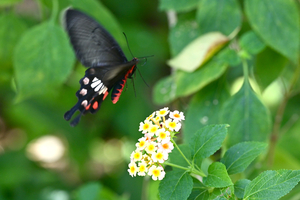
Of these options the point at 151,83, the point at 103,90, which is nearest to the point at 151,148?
the point at 103,90

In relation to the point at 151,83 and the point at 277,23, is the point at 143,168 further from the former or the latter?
the point at 151,83

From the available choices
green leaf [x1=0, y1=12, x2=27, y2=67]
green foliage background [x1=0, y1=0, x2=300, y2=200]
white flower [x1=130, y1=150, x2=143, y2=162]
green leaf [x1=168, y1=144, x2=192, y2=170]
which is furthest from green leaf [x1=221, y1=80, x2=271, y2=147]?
green leaf [x1=0, y1=12, x2=27, y2=67]

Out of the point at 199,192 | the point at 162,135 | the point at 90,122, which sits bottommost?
the point at 90,122

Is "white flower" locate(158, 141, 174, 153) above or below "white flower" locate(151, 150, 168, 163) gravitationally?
above

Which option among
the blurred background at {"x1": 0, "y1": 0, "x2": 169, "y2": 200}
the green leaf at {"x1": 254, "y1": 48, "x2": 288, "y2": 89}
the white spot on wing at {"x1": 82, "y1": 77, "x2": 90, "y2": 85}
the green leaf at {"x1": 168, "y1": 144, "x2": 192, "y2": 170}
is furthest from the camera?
the blurred background at {"x1": 0, "y1": 0, "x2": 169, "y2": 200}

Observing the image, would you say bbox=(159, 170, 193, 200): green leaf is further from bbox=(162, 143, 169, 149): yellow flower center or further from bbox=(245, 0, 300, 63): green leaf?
bbox=(245, 0, 300, 63): green leaf

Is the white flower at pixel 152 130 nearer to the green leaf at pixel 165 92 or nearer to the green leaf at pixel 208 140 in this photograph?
the green leaf at pixel 208 140
